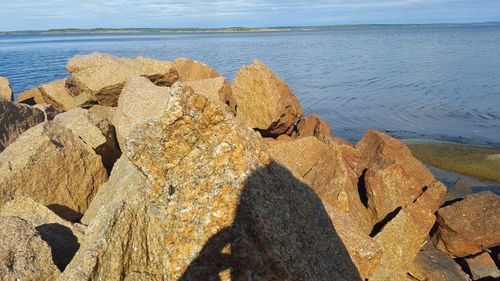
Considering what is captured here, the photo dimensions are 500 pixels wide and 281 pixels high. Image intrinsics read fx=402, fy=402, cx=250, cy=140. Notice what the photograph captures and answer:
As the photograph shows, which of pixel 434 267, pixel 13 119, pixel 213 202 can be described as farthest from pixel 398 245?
pixel 13 119

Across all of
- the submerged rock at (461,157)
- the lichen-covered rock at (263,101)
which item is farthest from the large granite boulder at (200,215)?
the submerged rock at (461,157)

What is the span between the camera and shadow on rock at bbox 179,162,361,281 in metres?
3.18

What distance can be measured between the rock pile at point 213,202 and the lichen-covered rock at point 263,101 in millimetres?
36

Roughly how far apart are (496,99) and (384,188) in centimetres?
2115

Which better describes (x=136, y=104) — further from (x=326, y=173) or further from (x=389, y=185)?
(x=389, y=185)

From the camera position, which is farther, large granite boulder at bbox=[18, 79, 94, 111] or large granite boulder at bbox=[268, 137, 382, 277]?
large granite boulder at bbox=[18, 79, 94, 111]

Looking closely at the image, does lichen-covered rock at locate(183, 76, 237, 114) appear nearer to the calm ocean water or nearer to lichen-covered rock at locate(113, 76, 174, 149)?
lichen-covered rock at locate(113, 76, 174, 149)

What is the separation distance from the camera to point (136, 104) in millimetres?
7676

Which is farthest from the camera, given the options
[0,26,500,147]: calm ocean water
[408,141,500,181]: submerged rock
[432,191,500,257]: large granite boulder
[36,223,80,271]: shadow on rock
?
[0,26,500,147]: calm ocean water

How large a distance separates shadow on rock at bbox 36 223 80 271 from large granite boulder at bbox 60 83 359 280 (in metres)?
0.98

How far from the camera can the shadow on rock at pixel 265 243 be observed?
318 centimetres

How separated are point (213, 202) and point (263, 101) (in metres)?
5.84

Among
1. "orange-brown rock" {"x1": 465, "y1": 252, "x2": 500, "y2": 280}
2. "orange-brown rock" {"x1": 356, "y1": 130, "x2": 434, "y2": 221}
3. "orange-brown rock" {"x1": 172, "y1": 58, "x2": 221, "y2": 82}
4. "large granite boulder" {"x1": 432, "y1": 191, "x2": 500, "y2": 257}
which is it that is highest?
"orange-brown rock" {"x1": 172, "y1": 58, "x2": 221, "y2": 82}

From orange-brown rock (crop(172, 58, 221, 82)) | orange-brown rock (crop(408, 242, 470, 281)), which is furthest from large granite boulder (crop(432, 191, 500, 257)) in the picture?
orange-brown rock (crop(172, 58, 221, 82))
